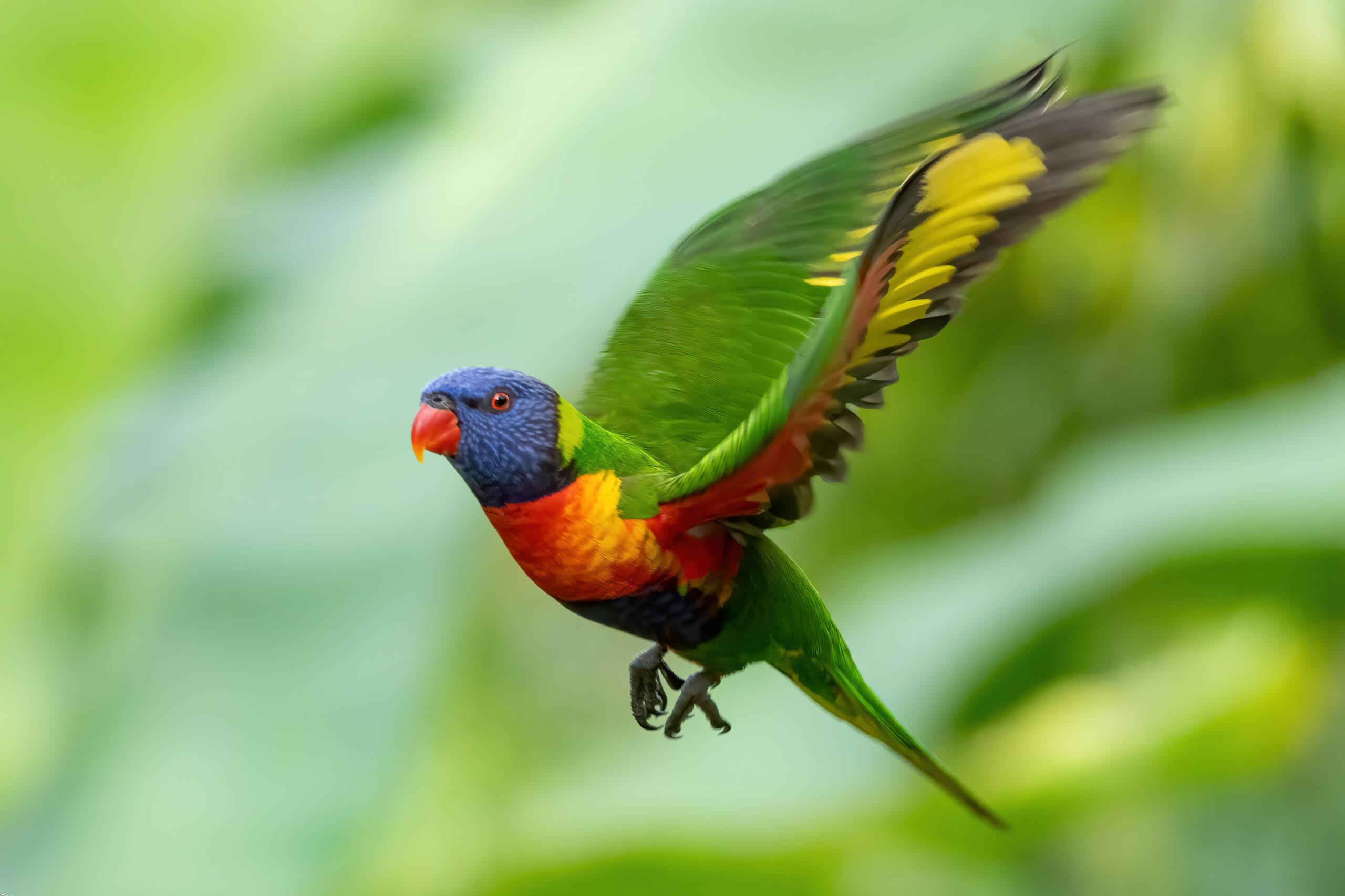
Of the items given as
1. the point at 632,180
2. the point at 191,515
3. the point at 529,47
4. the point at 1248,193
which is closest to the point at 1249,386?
the point at 1248,193

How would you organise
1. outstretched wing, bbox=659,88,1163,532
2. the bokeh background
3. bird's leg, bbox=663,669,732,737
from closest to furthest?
outstretched wing, bbox=659,88,1163,532
bird's leg, bbox=663,669,732,737
the bokeh background

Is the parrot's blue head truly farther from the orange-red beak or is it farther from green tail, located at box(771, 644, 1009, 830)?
green tail, located at box(771, 644, 1009, 830)

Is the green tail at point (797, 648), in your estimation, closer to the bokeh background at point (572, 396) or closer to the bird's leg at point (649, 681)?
the bird's leg at point (649, 681)

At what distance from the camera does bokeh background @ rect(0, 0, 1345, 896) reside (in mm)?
798

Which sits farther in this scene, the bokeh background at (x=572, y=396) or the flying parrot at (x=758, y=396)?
the bokeh background at (x=572, y=396)

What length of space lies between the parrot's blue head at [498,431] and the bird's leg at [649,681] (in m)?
0.10

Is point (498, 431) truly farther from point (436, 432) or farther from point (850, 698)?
point (850, 698)

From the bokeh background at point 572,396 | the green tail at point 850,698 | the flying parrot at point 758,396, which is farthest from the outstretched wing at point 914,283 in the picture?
the bokeh background at point 572,396

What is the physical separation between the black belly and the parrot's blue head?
0.04 m

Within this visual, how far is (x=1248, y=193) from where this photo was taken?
1.11 meters

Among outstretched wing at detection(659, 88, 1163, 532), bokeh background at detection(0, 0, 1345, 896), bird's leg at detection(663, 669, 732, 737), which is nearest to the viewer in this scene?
outstretched wing at detection(659, 88, 1163, 532)

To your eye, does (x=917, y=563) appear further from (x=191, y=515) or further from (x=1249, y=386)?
(x=191, y=515)

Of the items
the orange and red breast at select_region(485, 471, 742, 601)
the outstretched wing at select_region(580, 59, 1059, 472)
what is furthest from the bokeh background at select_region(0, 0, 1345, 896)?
the orange and red breast at select_region(485, 471, 742, 601)

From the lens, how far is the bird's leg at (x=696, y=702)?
0.45m
